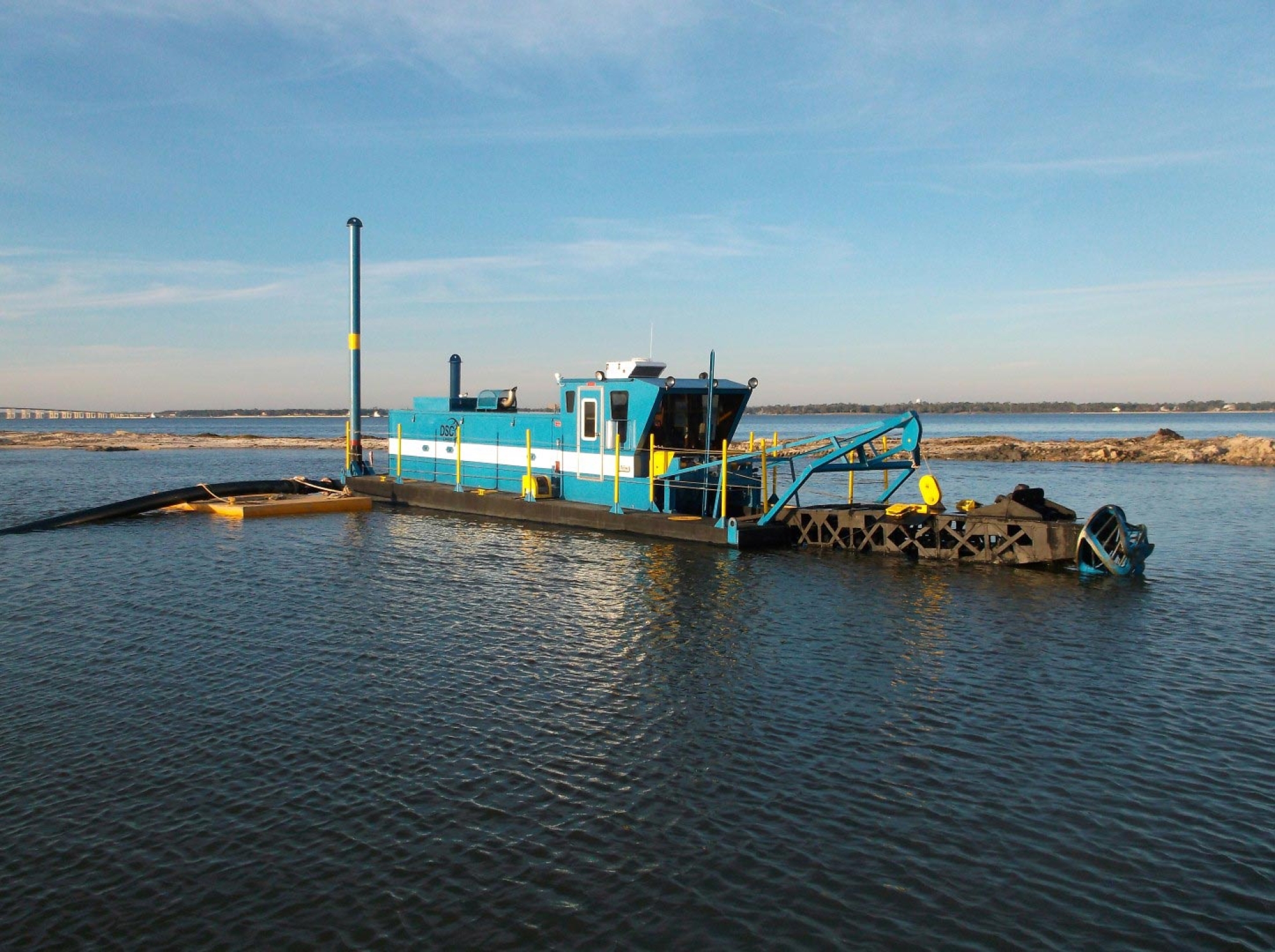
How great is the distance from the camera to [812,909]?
6797mm

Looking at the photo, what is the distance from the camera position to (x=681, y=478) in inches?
981

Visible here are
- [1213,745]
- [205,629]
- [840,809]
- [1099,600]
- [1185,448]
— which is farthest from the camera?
[1185,448]

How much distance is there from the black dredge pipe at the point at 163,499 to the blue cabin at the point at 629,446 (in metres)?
7.45

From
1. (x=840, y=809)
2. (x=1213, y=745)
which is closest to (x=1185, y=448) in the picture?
(x=1213, y=745)

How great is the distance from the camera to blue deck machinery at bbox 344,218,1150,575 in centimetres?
2044

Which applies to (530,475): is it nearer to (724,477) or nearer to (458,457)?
(458,457)

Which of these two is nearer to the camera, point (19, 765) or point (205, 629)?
point (19, 765)

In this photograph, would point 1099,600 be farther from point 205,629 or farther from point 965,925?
point 205,629

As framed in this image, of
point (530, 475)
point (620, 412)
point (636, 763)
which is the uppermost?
point (620, 412)

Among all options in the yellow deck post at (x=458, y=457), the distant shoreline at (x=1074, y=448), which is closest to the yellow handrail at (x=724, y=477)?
the yellow deck post at (x=458, y=457)

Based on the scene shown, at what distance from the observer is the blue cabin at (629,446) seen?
24188 millimetres

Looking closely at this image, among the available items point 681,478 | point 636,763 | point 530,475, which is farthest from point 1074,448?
point 636,763

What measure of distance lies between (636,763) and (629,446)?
16138mm

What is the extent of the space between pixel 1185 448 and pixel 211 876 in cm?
6489
